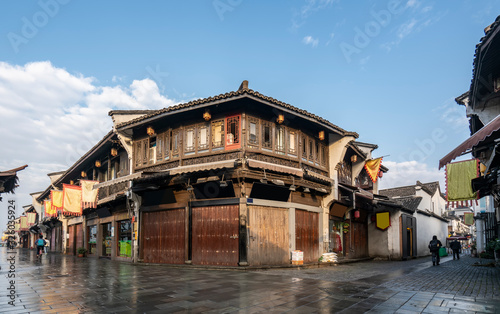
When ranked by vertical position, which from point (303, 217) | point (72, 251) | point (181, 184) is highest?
point (181, 184)

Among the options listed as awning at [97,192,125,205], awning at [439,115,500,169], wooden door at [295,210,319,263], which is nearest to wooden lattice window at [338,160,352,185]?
wooden door at [295,210,319,263]

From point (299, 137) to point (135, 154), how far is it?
8.71m

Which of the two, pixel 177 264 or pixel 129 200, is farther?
pixel 129 200

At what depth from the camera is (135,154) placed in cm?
1861

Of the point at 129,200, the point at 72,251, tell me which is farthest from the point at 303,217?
the point at 72,251

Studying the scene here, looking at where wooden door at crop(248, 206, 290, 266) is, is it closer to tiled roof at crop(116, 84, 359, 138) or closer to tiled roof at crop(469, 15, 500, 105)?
tiled roof at crop(116, 84, 359, 138)

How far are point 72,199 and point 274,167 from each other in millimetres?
14465

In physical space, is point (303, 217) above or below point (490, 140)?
below

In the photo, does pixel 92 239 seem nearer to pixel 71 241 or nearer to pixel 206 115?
pixel 71 241

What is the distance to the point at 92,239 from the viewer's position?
25.3 meters

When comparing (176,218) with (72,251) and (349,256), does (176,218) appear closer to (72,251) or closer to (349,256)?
(349,256)

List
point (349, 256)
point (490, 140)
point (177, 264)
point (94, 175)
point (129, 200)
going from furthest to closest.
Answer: point (94, 175), point (349, 256), point (129, 200), point (177, 264), point (490, 140)

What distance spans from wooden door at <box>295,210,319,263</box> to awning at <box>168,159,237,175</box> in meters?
4.36

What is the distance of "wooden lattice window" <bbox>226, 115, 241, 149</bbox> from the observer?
14773 millimetres
